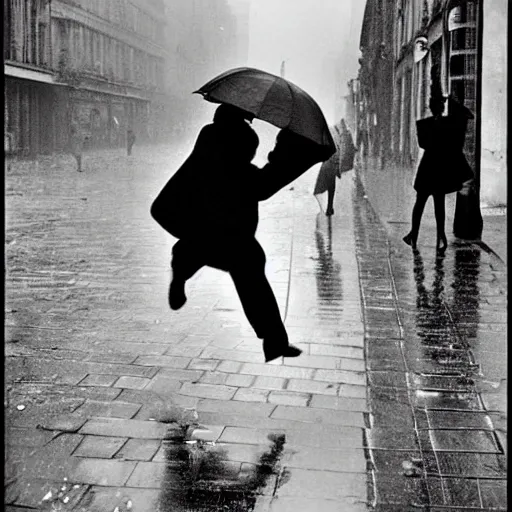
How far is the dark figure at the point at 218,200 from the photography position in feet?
10.0

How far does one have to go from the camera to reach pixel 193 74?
415cm

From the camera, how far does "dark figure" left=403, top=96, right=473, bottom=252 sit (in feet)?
13.9

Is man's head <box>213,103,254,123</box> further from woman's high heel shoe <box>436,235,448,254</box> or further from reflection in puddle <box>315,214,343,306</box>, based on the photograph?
woman's high heel shoe <box>436,235,448,254</box>

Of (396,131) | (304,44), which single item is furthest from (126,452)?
(396,131)

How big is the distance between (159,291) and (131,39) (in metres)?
2.09

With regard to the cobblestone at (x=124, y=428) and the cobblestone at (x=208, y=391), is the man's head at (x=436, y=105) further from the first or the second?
the cobblestone at (x=124, y=428)

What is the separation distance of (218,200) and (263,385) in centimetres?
184

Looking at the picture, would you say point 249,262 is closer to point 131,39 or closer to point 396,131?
point 396,131

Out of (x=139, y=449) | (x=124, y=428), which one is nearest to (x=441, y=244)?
(x=124, y=428)

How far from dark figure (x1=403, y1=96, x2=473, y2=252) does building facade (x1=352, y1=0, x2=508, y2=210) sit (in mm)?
208

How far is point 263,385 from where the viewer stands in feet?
15.4

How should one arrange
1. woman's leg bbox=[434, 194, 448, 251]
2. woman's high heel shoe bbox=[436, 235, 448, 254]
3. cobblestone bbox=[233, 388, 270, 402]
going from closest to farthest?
cobblestone bbox=[233, 388, 270, 402] < woman's leg bbox=[434, 194, 448, 251] < woman's high heel shoe bbox=[436, 235, 448, 254]

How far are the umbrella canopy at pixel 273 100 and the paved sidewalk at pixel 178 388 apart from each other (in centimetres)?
50

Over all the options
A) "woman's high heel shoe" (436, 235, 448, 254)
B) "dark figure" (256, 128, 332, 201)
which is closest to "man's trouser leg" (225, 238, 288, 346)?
"dark figure" (256, 128, 332, 201)
